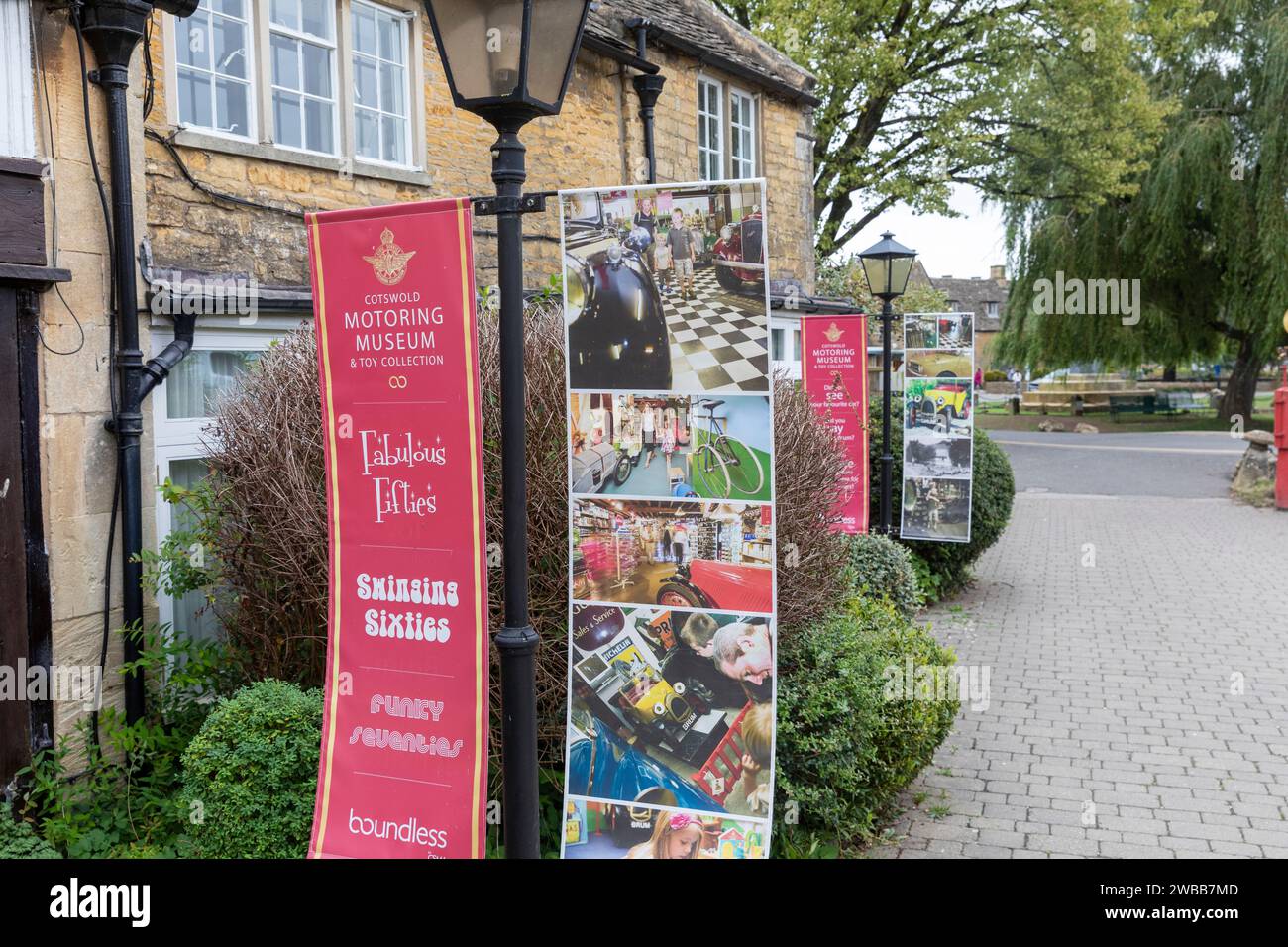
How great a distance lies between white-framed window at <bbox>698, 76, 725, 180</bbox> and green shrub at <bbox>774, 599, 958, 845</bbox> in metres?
8.99

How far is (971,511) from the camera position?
36.7ft

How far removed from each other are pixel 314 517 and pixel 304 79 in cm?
434

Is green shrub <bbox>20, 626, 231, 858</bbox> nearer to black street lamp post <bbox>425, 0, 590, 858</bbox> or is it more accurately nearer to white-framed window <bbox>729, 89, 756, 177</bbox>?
black street lamp post <bbox>425, 0, 590, 858</bbox>

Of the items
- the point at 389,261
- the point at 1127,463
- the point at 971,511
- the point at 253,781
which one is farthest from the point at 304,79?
the point at 1127,463

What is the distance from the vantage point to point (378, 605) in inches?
170

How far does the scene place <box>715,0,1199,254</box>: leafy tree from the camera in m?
20.1

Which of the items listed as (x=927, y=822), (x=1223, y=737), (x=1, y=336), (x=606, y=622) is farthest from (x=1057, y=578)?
(x=1, y=336)

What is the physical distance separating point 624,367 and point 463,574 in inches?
41.9

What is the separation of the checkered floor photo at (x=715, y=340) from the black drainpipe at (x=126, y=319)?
291cm

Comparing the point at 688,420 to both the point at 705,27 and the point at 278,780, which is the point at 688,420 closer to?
the point at 278,780

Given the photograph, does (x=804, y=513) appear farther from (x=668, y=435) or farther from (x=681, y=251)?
(x=681, y=251)

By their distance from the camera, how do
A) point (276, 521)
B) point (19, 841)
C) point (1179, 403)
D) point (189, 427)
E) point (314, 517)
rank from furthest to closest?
point (1179, 403)
point (189, 427)
point (276, 521)
point (314, 517)
point (19, 841)

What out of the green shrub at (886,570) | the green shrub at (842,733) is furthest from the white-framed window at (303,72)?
the green shrub at (842,733)

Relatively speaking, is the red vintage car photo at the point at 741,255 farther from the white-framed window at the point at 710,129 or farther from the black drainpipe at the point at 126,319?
the white-framed window at the point at 710,129
